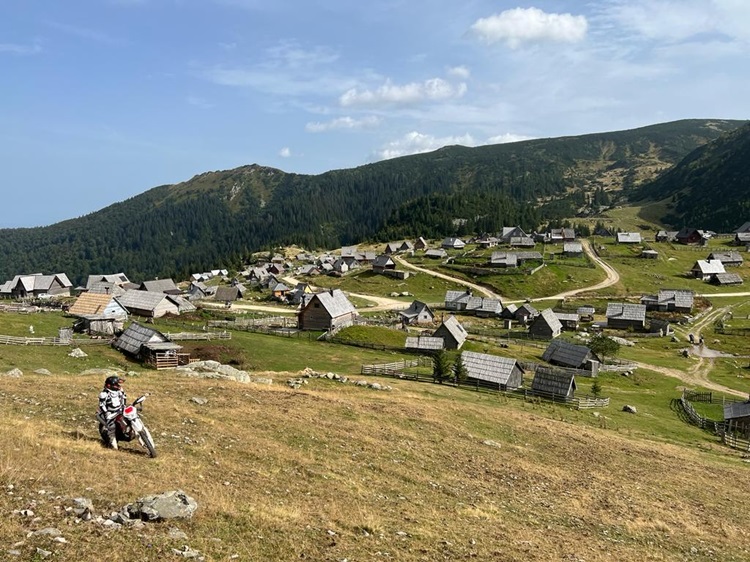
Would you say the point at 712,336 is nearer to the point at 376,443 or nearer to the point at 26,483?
the point at 376,443

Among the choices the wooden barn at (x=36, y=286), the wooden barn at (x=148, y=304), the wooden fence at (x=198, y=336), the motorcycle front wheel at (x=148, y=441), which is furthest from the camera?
the wooden barn at (x=36, y=286)

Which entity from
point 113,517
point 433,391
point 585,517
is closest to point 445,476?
point 585,517

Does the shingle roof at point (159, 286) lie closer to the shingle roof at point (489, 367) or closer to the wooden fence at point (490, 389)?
the wooden fence at point (490, 389)

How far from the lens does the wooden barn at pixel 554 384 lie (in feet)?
174

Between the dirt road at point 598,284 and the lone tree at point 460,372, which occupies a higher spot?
the dirt road at point 598,284

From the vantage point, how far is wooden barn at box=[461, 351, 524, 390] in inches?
2185

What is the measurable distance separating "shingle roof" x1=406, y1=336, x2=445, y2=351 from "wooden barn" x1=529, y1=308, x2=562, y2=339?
29.2m

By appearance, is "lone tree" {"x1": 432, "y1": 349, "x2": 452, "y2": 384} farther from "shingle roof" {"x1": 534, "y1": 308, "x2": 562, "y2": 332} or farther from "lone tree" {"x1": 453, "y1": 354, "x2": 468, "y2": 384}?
"shingle roof" {"x1": 534, "y1": 308, "x2": 562, "y2": 332}

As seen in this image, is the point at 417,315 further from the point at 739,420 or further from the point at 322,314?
the point at 739,420

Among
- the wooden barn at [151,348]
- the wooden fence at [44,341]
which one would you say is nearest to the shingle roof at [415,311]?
the wooden barn at [151,348]

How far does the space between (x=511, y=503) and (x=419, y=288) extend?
127 metres

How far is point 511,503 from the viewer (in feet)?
70.1

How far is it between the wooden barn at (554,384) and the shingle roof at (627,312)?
58932 mm

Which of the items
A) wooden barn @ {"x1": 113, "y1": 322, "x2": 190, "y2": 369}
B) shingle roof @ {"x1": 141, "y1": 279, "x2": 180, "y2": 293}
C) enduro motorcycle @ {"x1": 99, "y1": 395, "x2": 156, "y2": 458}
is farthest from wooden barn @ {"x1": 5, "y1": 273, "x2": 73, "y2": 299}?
enduro motorcycle @ {"x1": 99, "y1": 395, "x2": 156, "y2": 458}
